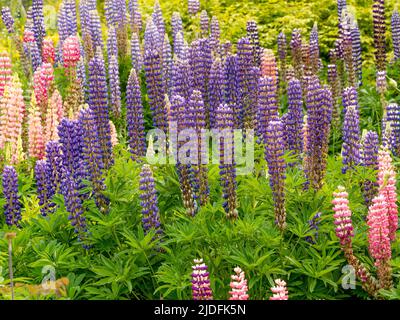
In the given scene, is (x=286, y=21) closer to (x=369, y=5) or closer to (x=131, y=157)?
(x=369, y=5)

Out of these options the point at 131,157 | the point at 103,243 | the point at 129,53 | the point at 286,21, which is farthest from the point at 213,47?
the point at 286,21

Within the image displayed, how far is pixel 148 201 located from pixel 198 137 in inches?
19.6

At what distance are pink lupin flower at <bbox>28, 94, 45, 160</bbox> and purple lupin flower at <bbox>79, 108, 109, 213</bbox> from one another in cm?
166

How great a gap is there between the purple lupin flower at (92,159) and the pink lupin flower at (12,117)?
5.34ft

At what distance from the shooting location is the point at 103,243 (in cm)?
452

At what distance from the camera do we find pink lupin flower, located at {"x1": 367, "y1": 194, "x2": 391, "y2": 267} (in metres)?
4.12

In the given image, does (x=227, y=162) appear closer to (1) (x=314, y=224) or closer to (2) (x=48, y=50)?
(1) (x=314, y=224)

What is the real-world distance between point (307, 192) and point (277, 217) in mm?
512

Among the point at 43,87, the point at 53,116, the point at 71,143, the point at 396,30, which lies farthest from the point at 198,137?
the point at 396,30

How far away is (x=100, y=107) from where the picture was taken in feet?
18.5

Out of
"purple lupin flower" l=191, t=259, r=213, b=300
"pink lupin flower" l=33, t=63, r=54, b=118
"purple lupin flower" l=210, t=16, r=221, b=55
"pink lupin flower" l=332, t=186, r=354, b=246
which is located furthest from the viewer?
"purple lupin flower" l=210, t=16, r=221, b=55

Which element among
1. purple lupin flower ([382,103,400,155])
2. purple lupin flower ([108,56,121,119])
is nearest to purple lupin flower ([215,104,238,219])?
purple lupin flower ([382,103,400,155])

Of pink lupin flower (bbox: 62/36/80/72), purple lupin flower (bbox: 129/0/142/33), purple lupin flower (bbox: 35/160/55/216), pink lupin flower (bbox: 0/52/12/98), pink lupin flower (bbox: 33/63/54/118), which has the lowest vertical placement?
purple lupin flower (bbox: 35/160/55/216)

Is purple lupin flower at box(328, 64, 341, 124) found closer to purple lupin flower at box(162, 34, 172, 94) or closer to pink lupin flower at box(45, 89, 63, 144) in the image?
purple lupin flower at box(162, 34, 172, 94)
